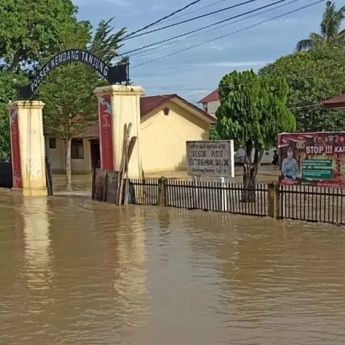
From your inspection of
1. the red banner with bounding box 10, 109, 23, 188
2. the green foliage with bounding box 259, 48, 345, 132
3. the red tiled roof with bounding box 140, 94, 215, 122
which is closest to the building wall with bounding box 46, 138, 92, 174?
the red tiled roof with bounding box 140, 94, 215, 122

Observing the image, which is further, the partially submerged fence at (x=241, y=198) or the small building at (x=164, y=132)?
the small building at (x=164, y=132)

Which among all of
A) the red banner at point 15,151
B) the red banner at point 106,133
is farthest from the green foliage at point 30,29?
the red banner at point 106,133

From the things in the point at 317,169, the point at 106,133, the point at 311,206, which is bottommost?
the point at 311,206

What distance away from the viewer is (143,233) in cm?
1434

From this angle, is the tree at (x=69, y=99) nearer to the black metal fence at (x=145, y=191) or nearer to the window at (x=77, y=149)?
the window at (x=77, y=149)

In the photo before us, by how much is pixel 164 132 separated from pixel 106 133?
62.9ft

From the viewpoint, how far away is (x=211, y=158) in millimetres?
18734

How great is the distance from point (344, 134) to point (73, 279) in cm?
952

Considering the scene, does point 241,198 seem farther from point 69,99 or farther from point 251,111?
point 69,99

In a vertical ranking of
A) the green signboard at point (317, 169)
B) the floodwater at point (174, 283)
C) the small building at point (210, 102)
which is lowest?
the floodwater at point (174, 283)

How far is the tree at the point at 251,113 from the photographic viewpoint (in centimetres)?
1948

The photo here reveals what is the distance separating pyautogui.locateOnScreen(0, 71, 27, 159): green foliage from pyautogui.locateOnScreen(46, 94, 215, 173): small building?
514 cm

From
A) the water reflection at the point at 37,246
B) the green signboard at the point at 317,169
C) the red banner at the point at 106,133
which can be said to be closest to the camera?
the water reflection at the point at 37,246

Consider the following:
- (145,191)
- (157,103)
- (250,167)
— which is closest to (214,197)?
(250,167)
